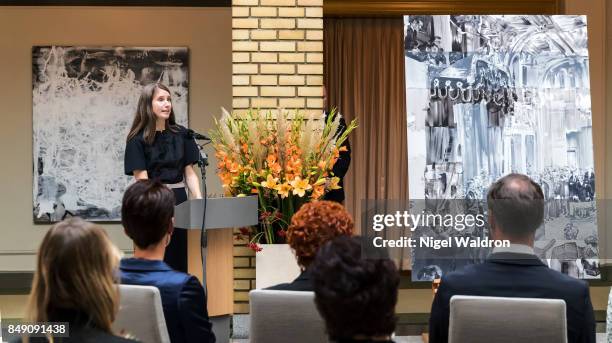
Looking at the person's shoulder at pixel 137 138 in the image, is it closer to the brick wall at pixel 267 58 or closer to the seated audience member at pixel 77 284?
the brick wall at pixel 267 58

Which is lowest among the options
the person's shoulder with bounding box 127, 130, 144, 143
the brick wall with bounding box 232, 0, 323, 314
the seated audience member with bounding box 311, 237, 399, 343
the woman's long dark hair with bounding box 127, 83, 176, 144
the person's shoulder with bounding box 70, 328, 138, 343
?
the person's shoulder with bounding box 70, 328, 138, 343

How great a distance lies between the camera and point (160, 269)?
3170mm

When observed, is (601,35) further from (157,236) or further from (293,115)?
(157,236)

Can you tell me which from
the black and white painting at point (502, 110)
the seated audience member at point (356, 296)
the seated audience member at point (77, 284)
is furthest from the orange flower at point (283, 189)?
the seated audience member at point (356, 296)

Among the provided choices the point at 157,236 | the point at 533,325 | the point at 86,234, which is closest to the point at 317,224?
the point at 157,236

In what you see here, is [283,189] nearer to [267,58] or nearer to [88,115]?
[267,58]

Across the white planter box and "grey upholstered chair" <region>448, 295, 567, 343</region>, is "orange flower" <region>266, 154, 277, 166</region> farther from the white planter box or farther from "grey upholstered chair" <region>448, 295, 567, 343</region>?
"grey upholstered chair" <region>448, 295, 567, 343</region>

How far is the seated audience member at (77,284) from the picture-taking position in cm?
220

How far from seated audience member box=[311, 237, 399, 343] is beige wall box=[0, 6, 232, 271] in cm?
693

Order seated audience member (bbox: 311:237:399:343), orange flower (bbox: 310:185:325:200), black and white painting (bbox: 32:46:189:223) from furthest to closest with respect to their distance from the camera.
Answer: black and white painting (bbox: 32:46:189:223)
orange flower (bbox: 310:185:325:200)
seated audience member (bbox: 311:237:399:343)

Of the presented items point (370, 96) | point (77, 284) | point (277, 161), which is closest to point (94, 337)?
point (77, 284)

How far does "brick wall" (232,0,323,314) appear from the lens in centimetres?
577

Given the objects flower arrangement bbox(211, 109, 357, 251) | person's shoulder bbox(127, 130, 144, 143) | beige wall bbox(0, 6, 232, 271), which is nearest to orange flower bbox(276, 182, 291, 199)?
flower arrangement bbox(211, 109, 357, 251)

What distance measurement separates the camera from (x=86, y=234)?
7.35ft
